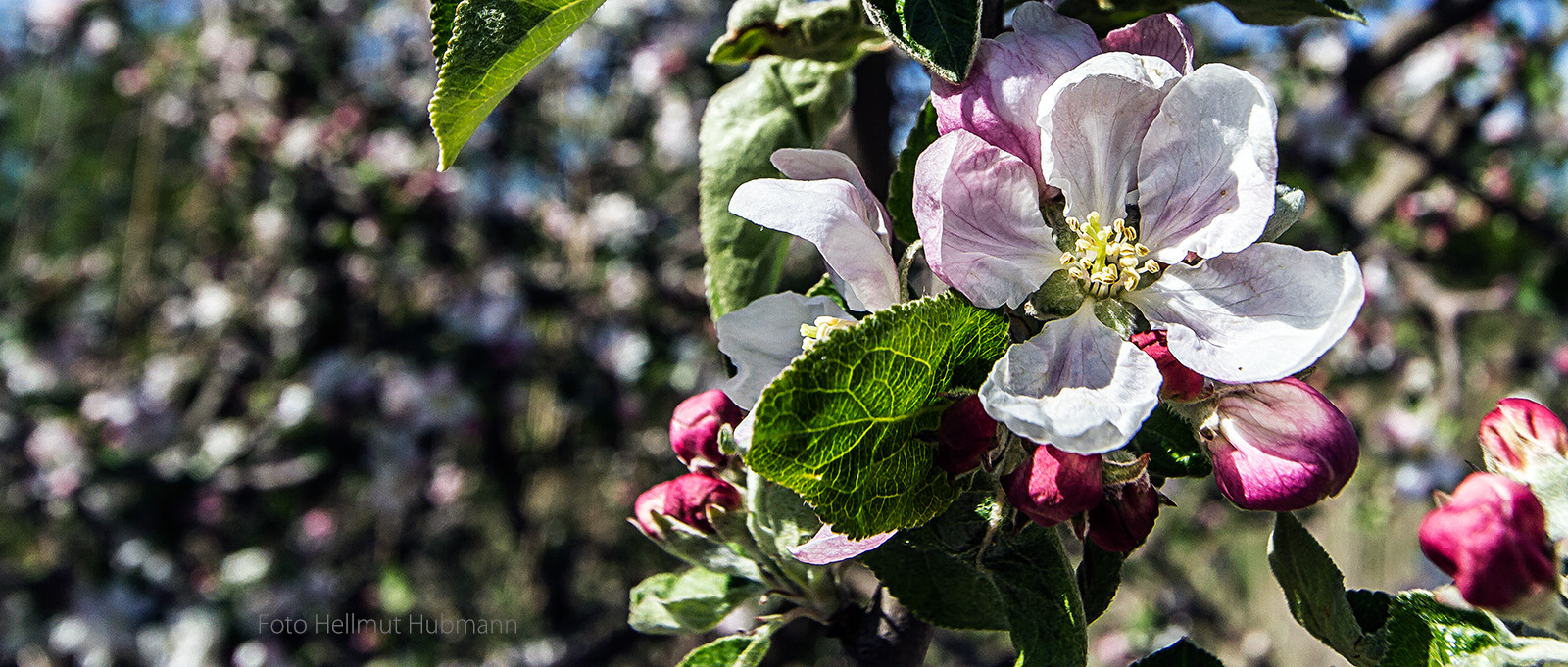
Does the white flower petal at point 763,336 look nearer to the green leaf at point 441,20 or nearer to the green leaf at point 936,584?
the green leaf at point 936,584

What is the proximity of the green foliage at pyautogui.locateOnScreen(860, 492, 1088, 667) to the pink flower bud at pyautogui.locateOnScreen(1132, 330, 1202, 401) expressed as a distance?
12 cm

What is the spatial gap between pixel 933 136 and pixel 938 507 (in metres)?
0.26

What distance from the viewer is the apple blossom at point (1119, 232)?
0.58 metres

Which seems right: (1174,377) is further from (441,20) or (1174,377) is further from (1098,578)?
(441,20)

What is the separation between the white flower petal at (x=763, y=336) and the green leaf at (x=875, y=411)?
112 millimetres

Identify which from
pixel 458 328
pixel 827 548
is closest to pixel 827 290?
pixel 827 548

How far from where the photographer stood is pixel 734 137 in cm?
93

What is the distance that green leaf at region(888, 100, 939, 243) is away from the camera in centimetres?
72

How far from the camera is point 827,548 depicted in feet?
2.28

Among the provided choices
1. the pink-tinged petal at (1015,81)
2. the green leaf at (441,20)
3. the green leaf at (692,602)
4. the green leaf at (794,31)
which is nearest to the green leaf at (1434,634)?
the pink-tinged petal at (1015,81)

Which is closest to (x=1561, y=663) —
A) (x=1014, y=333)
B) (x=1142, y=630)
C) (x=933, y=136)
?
(x=1014, y=333)

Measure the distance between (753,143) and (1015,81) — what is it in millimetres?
323

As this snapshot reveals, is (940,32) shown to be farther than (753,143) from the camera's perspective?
No

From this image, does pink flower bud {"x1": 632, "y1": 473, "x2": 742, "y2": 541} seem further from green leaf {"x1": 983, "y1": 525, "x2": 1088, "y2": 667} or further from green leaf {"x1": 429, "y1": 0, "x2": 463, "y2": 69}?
green leaf {"x1": 429, "y1": 0, "x2": 463, "y2": 69}
